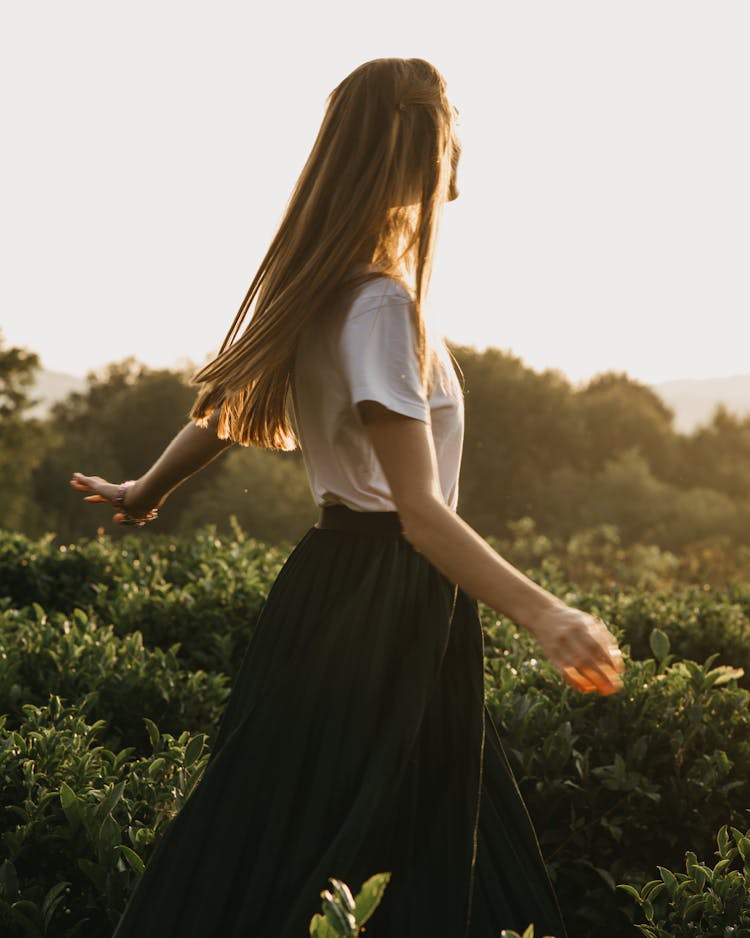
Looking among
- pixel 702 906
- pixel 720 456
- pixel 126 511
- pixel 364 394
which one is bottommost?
pixel 702 906

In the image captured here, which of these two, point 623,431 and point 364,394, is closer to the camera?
point 364,394

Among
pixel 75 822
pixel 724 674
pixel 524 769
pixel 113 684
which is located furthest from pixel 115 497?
pixel 724 674

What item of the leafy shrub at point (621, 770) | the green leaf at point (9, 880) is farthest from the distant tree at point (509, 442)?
the green leaf at point (9, 880)

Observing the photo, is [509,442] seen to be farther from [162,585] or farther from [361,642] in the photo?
[361,642]

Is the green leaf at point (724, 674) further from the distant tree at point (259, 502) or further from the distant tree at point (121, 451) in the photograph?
the distant tree at point (121, 451)

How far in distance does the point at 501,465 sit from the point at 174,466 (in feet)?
120

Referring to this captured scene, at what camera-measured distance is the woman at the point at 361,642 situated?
1.91 m

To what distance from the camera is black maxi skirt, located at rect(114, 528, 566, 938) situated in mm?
1922

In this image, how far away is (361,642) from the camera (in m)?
2.05

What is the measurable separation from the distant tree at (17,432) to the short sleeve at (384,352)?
41.0 metres

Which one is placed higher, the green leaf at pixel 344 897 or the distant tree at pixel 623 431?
the distant tree at pixel 623 431

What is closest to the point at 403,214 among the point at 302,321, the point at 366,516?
the point at 302,321

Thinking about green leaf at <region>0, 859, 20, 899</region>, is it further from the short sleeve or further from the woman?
the short sleeve

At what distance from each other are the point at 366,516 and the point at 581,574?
44.4ft
